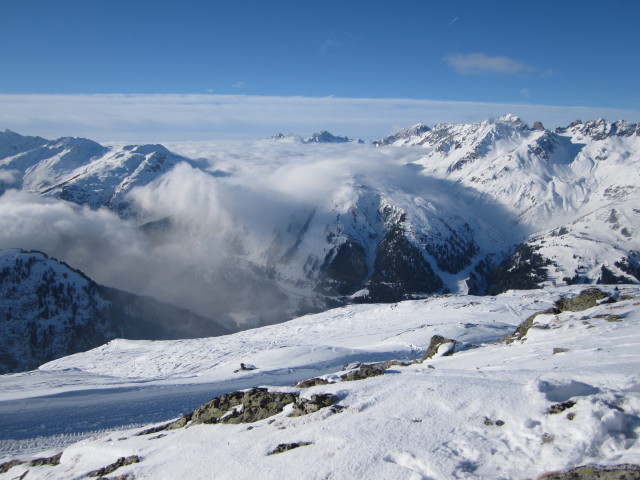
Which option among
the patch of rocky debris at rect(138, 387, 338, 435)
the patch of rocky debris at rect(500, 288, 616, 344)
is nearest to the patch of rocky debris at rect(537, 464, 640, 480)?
the patch of rocky debris at rect(138, 387, 338, 435)

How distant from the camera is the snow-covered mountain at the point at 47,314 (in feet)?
464

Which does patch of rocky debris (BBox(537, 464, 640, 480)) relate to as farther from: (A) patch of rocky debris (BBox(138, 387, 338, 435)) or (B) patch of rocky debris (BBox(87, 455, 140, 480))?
(B) patch of rocky debris (BBox(87, 455, 140, 480))

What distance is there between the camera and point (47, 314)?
495ft

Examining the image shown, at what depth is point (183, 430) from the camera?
596 inches

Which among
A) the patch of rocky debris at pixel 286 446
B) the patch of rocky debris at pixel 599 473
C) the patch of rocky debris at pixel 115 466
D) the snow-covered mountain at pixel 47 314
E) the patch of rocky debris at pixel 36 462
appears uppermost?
the patch of rocky debris at pixel 599 473

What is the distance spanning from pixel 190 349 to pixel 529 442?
55906 mm

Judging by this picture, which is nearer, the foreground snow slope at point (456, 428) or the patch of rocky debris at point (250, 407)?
the foreground snow slope at point (456, 428)

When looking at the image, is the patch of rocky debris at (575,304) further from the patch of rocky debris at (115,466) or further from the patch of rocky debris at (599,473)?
the patch of rocky debris at (115,466)

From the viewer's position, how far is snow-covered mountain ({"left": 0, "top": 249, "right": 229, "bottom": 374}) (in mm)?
141500

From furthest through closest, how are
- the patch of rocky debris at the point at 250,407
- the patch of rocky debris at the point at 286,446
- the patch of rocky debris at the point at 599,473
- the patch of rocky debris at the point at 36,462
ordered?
the patch of rocky debris at the point at 36,462 < the patch of rocky debris at the point at 250,407 < the patch of rocky debris at the point at 286,446 < the patch of rocky debris at the point at 599,473

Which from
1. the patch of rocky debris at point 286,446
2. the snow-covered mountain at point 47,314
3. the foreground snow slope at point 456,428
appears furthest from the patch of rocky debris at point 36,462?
the snow-covered mountain at point 47,314

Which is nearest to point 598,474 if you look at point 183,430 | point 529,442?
point 529,442

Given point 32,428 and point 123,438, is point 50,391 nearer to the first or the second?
point 32,428

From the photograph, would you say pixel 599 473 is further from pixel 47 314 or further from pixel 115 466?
pixel 47 314
